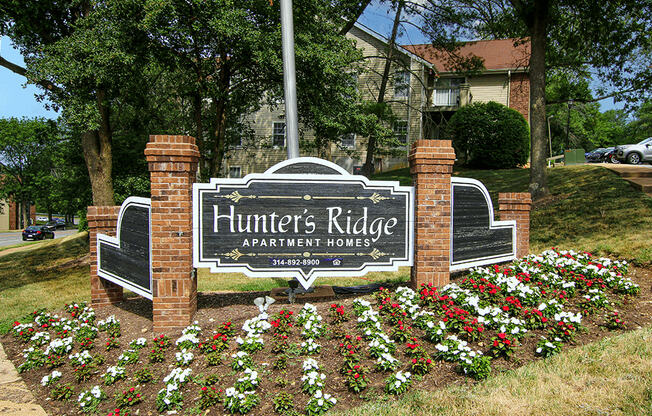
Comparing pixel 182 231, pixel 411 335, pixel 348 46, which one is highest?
pixel 348 46

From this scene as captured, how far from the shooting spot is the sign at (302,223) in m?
5.23

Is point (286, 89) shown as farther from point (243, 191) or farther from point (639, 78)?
point (639, 78)

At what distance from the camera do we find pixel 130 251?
5.73 m

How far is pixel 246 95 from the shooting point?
16297 mm

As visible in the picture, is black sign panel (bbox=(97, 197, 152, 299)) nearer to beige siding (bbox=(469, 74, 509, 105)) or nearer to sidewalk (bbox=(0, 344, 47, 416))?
sidewalk (bbox=(0, 344, 47, 416))

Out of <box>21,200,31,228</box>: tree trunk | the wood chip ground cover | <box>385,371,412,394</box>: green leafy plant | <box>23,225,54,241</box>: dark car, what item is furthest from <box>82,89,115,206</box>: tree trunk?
<box>21,200,31,228</box>: tree trunk

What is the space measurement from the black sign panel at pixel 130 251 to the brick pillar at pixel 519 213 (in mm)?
5241

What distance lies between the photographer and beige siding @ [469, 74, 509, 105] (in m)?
28.9

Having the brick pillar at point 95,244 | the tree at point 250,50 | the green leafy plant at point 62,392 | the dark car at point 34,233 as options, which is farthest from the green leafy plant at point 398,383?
the dark car at point 34,233

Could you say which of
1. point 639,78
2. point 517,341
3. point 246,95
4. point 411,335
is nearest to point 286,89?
point 411,335

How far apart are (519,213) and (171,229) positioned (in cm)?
520

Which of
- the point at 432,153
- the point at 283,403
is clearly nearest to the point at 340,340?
the point at 283,403

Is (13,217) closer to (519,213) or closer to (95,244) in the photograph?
(95,244)

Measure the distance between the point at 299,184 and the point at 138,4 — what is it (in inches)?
327
